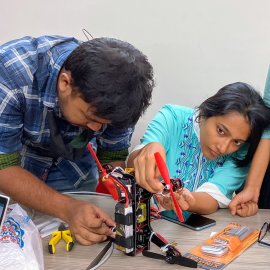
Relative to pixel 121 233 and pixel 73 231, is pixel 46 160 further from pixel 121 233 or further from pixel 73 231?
pixel 121 233

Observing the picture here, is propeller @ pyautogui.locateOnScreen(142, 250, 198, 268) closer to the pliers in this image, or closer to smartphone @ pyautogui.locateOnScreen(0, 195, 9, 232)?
the pliers

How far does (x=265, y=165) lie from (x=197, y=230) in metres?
0.36

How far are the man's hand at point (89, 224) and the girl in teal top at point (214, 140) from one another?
0.24m

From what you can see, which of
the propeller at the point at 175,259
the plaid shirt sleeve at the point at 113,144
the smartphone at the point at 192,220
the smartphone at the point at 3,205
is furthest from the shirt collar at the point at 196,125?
the smartphone at the point at 3,205

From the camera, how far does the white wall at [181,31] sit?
1662 millimetres

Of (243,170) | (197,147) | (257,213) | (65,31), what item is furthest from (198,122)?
(65,31)

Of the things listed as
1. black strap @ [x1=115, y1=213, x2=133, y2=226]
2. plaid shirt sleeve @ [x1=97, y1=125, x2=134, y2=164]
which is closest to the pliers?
black strap @ [x1=115, y1=213, x2=133, y2=226]

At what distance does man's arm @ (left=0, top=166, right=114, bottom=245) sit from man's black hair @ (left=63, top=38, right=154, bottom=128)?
216 mm

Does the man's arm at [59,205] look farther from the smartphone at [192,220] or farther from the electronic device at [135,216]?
the smartphone at [192,220]

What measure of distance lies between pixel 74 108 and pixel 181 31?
3.01 ft

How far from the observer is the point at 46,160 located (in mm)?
1237

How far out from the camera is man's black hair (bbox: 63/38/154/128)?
0.86 meters

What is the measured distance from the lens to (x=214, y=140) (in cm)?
122

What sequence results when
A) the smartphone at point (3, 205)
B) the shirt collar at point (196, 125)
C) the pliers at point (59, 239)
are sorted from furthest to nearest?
1. the shirt collar at point (196, 125)
2. the pliers at point (59, 239)
3. the smartphone at point (3, 205)
